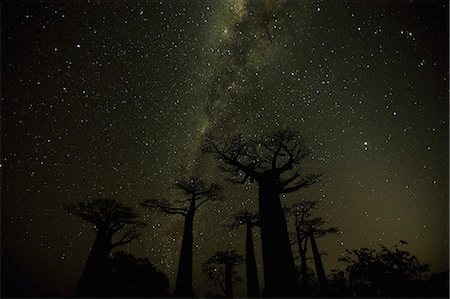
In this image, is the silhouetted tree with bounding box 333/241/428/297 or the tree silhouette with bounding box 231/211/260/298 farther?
the tree silhouette with bounding box 231/211/260/298

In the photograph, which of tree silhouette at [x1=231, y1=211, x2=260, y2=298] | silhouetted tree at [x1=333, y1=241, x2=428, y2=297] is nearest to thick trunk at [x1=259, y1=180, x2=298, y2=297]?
silhouetted tree at [x1=333, y1=241, x2=428, y2=297]

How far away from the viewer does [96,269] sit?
15.8m

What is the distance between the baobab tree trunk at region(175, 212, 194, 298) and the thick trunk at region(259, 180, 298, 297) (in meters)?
5.63

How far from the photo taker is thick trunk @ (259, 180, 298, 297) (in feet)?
33.9

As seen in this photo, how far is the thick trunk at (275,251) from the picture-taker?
10.3m

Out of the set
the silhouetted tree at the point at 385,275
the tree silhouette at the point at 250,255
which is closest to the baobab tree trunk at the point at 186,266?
the tree silhouette at the point at 250,255

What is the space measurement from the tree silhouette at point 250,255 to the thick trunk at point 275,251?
7684mm

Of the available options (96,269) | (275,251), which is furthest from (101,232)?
(275,251)

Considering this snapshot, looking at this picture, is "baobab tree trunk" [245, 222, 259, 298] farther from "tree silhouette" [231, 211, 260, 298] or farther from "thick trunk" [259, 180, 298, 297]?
"thick trunk" [259, 180, 298, 297]

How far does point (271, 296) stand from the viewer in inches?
407

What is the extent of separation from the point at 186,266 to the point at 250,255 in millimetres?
4875

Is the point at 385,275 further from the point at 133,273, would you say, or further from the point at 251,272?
the point at 133,273

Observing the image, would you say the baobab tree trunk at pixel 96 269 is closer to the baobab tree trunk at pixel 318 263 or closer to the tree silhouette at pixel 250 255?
the tree silhouette at pixel 250 255

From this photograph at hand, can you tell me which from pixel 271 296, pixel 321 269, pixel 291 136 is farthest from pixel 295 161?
pixel 321 269
